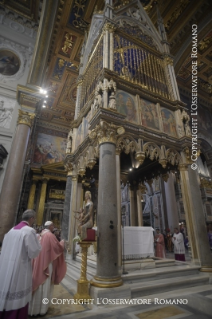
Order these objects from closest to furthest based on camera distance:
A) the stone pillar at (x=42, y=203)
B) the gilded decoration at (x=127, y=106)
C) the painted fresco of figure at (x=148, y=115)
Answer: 1. the gilded decoration at (x=127, y=106)
2. the painted fresco of figure at (x=148, y=115)
3. the stone pillar at (x=42, y=203)

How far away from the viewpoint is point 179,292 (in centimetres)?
374

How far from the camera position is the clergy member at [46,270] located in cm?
268

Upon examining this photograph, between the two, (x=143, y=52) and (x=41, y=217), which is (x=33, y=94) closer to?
(x=143, y=52)

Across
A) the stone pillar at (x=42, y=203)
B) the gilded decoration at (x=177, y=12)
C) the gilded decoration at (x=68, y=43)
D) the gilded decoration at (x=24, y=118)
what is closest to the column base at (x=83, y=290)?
the gilded decoration at (x=24, y=118)

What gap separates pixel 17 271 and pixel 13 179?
17.8 ft

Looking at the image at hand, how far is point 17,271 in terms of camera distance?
7.48ft

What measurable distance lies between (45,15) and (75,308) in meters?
11.9

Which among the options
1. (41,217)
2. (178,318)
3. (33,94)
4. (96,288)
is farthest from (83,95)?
(41,217)

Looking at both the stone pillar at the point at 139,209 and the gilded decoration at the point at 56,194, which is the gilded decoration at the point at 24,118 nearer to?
the stone pillar at the point at 139,209

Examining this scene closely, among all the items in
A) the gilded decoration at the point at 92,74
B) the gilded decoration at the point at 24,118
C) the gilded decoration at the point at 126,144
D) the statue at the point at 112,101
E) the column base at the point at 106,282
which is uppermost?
the gilded decoration at the point at 92,74

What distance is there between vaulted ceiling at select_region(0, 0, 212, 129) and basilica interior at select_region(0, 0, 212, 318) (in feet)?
0.20

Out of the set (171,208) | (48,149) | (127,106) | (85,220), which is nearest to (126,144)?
(127,106)

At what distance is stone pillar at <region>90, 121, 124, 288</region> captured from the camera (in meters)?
3.41

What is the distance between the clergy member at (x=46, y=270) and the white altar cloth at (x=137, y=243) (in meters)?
2.31
